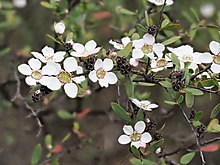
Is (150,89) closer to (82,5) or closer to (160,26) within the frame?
(82,5)

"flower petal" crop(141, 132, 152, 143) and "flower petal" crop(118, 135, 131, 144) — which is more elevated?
"flower petal" crop(141, 132, 152, 143)

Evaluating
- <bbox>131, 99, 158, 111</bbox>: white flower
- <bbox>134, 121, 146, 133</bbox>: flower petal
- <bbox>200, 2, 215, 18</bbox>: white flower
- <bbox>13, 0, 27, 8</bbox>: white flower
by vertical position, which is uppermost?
<bbox>131, 99, 158, 111</bbox>: white flower

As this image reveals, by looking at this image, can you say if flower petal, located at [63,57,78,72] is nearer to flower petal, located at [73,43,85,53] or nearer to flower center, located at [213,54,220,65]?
flower petal, located at [73,43,85,53]

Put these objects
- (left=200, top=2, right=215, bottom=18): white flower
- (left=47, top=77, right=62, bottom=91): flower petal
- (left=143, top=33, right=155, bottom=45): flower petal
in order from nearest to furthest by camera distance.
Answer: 1. (left=47, top=77, right=62, bottom=91): flower petal
2. (left=143, top=33, right=155, bottom=45): flower petal
3. (left=200, top=2, right=215, bottom=18): white flower

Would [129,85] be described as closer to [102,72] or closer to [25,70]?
[102,72]

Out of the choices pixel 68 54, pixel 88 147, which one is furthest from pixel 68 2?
pixel 88 147

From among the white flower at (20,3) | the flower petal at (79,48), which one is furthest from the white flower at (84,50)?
the white flower at (20,3)

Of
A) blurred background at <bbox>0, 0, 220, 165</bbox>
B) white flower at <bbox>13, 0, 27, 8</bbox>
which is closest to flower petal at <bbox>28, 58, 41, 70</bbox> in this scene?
blurred background at <bbox>0, 0, 220, 165</bbox>
